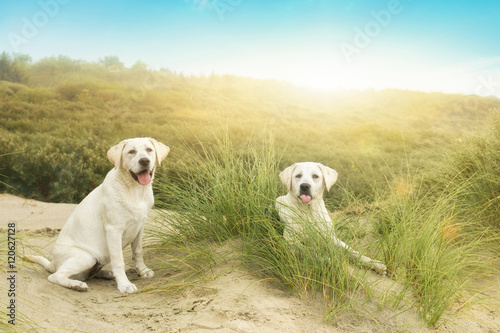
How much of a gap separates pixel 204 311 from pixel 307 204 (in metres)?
1.53

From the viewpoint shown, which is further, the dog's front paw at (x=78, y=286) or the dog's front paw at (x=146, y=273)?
the dog's front paw at (x=146, y=273)

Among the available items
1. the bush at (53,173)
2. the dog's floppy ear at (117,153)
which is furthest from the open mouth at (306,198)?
the bush at (53,173)

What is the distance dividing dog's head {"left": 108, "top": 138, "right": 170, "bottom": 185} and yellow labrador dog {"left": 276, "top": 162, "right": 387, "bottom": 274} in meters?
1.36

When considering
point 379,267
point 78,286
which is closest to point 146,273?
point 78,286

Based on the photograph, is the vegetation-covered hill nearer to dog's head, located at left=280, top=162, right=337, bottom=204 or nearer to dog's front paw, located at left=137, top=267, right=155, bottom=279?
dog's head, located at left=280, top=162, right=337, bottom=204

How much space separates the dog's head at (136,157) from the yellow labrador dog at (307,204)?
1.36m

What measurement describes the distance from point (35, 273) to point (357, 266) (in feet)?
10.6

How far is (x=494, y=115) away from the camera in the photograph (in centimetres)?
627

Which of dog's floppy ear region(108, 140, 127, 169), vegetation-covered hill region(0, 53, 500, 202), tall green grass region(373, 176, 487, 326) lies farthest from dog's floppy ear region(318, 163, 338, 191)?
dog's floppy ear region(108, 140, 127, 169)

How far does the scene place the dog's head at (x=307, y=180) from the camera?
157 inches

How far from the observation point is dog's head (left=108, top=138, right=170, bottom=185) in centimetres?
386

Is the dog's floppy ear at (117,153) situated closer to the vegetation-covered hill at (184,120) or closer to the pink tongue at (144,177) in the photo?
the pink tongue at (144,177)

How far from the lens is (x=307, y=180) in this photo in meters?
3.99

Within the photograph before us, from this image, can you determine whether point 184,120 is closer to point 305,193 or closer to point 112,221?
point 112,221
